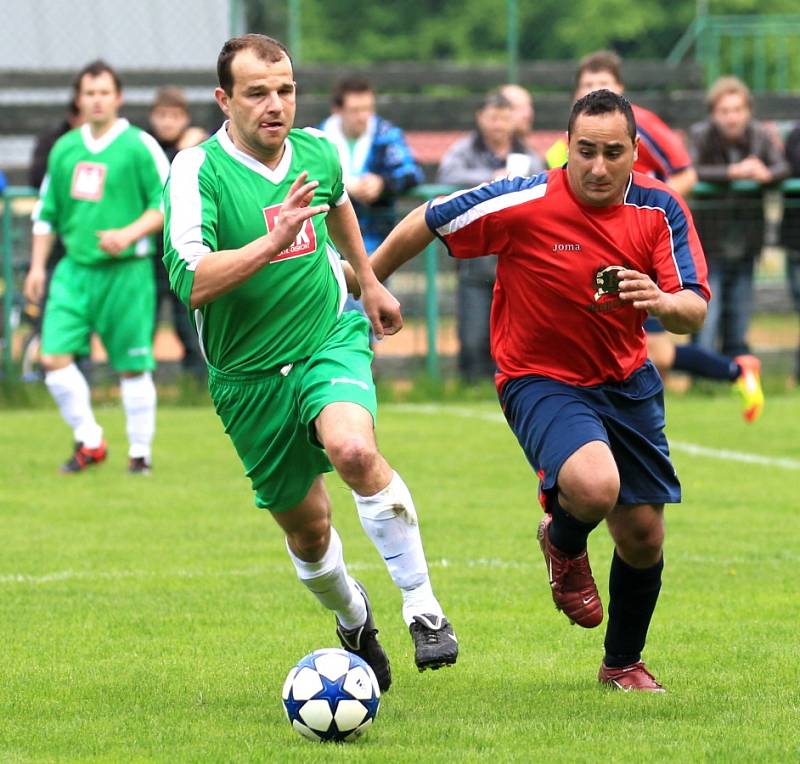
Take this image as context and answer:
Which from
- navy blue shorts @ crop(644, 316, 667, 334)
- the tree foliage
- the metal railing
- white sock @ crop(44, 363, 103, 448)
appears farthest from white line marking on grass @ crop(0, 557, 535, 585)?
the metal railing

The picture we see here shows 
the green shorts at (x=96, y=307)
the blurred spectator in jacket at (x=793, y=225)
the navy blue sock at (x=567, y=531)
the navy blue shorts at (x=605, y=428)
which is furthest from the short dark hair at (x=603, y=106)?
the blurred spectator in jacket at (x=793, y=225)

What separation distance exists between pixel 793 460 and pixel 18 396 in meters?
6.88

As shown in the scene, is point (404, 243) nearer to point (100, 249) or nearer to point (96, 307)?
point (100, 249)

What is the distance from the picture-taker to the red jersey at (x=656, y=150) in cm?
1050

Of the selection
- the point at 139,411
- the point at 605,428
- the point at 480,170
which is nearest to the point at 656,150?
the point at 139,411

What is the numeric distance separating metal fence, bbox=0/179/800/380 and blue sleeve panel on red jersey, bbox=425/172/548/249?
8819 mm

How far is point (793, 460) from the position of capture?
457 inches

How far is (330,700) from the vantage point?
5.05 m

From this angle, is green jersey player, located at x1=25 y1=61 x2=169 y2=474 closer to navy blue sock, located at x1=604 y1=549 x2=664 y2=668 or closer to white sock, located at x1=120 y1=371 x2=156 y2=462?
white sock, located at x1=120 y1=371 x2=156 y2=462

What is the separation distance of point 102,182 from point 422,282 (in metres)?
5.19

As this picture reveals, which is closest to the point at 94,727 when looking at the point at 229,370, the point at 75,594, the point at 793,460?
the point at 229,370

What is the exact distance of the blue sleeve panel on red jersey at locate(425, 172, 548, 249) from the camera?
582 centimetres

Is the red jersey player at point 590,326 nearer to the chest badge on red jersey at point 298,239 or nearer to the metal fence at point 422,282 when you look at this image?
the chest badge on red jersey at point 298,239

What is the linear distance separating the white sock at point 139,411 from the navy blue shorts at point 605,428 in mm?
5551
